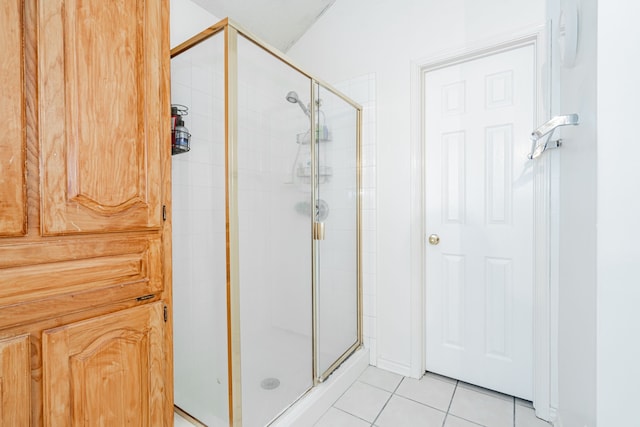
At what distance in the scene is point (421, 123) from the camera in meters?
1.91

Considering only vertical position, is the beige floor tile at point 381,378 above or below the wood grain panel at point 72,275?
below

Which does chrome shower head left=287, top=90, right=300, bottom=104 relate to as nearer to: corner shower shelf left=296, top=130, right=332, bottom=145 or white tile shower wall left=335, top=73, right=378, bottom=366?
corner shower shelf left=296, top=130, right=332, bottom=145

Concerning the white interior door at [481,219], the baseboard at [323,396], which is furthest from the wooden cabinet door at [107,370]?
the white interior door at [481,219]

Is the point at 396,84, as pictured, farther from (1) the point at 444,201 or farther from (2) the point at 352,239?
(2) the point at 352,239

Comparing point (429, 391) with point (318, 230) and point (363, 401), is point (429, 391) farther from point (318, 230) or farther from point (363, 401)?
point (318, 230)

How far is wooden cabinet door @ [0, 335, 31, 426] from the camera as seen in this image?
25.3 inches

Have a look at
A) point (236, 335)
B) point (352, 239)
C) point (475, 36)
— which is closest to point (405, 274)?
point (352, 239)

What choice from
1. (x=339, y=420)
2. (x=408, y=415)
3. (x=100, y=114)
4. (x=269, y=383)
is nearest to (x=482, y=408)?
(x=408, y=415)

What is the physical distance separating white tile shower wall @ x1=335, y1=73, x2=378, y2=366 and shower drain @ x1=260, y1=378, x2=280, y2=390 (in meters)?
0.85

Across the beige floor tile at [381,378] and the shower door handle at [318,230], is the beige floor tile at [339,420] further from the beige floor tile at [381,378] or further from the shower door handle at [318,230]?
the shower door handle at [318,230]

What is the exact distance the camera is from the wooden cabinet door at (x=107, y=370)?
73 centimetres

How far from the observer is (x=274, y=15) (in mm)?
2053

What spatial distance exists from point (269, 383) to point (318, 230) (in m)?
0.80

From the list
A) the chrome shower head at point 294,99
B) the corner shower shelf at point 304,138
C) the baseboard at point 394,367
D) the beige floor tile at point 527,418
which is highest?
the chrome shower head at point 294,99
